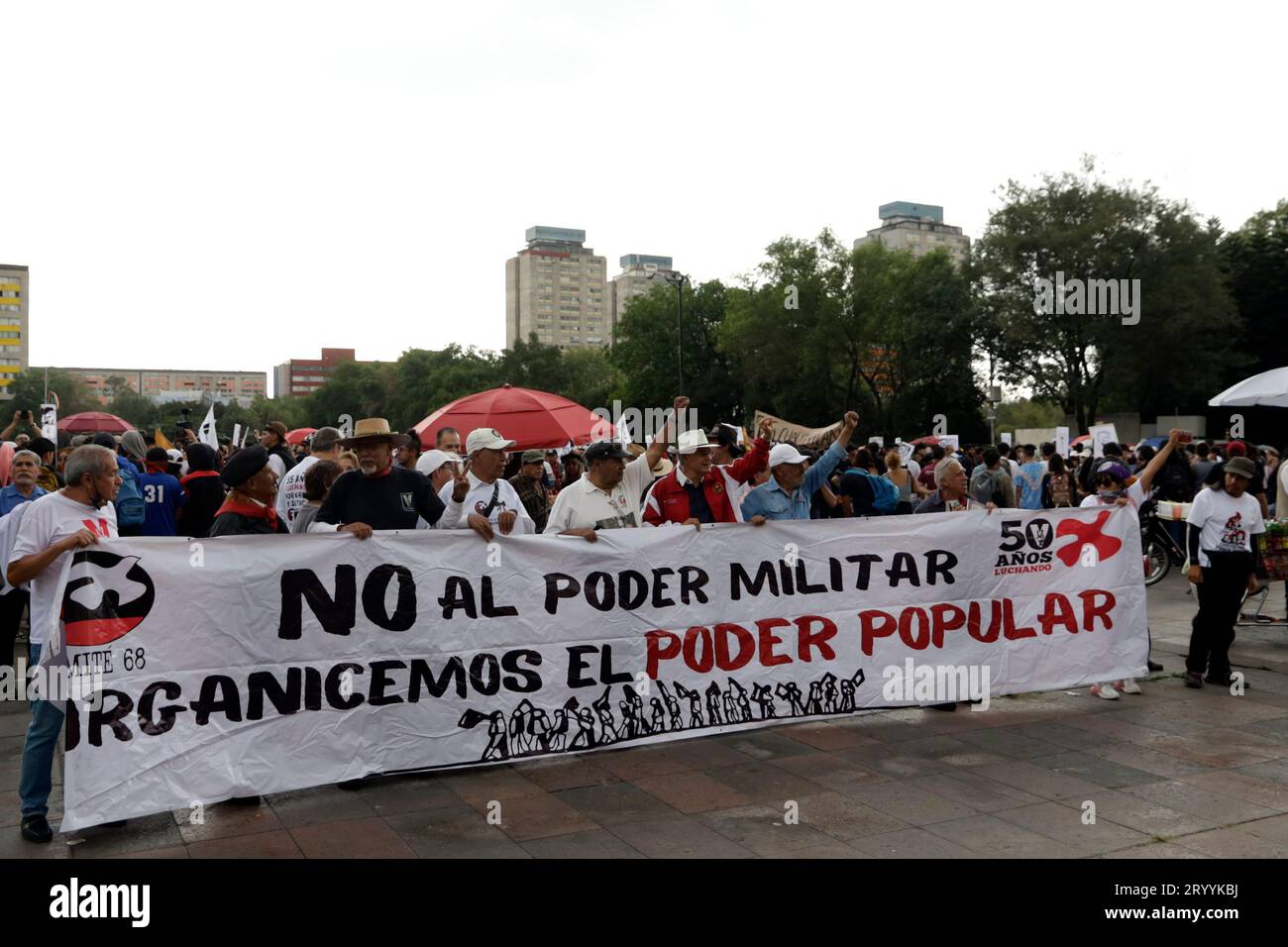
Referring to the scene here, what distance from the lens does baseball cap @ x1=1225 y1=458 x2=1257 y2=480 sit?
26.8 feet

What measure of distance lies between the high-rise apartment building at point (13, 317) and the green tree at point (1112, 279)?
470 ft

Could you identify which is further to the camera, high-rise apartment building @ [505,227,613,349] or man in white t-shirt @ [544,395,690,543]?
high-rise apartment building @ [505,227,613,349]

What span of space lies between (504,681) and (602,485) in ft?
4.93

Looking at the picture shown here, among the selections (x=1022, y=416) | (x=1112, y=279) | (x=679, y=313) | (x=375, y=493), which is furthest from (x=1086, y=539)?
(x=1022, y=416)

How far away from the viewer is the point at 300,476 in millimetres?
8969

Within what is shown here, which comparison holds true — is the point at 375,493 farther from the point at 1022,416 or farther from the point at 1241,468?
the point at 1022,416

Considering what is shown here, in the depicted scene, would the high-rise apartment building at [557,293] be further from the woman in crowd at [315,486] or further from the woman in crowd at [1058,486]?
the woman in crowd at [315,486]

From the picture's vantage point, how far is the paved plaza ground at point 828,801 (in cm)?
485

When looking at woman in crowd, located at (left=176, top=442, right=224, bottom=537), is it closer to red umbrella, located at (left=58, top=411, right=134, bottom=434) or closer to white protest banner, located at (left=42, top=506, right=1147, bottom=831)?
white protest banner, located at (left=42, top=506, right=1147, bottom=831)

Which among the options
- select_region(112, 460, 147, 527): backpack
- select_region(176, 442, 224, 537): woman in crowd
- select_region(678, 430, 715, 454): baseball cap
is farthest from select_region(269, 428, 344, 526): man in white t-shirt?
select_region(678, 430, 715, 454): baseball cap

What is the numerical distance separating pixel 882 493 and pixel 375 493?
5.88m

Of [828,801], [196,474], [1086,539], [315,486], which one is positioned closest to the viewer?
[828,801]

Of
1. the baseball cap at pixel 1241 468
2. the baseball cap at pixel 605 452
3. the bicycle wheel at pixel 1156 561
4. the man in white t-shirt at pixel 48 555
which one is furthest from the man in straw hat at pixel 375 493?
the bicycle wheel at pixel 1156 561

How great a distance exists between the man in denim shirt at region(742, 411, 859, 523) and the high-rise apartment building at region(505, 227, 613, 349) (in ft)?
580
